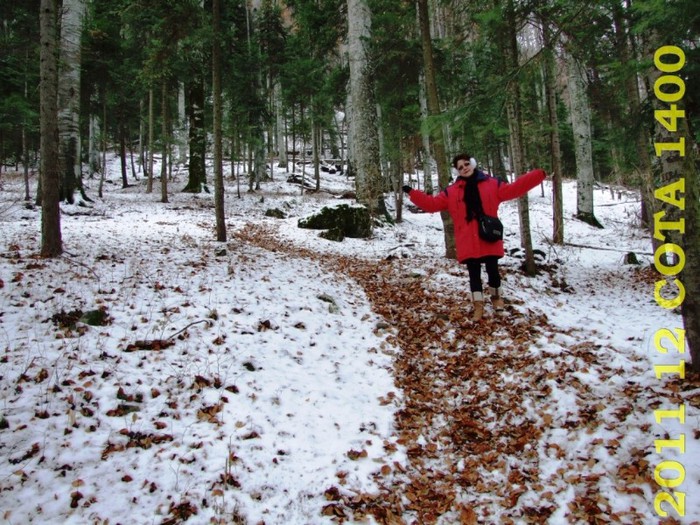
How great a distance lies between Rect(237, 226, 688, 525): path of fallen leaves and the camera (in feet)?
9.89

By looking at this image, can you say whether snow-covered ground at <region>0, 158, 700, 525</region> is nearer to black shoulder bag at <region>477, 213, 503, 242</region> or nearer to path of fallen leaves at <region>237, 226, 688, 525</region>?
path of fallen leaves at <region>237, 226, 688, 525</region>

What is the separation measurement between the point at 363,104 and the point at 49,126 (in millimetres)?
9142

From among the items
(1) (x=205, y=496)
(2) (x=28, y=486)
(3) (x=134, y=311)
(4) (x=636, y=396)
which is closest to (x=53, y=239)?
(3) (x=134, y=311)

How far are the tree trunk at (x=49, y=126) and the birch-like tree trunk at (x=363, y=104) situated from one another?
28.1 feet

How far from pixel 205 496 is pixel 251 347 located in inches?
85.6

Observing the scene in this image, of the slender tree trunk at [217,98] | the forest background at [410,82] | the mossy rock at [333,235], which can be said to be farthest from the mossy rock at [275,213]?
the slender tree trunk at [217,98]

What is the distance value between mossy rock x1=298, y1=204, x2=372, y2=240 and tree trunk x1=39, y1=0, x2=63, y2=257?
7502mm

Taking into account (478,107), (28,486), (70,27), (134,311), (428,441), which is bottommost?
(428,441)

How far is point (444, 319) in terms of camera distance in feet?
21.4

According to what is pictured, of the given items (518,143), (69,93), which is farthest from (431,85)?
(69,93)

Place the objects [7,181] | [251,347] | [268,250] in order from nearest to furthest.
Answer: [251,347] < [268,250] < [7,181]

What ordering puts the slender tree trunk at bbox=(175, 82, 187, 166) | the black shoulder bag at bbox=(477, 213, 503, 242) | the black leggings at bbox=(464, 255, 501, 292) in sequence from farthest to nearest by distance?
the slender tree trunk at bbox=(175, 82, 187, 166)
the black leggings at bbox=(464, 255, 501, 292)
the black shoulder bag at bbox=(477, 213, 503, 242)

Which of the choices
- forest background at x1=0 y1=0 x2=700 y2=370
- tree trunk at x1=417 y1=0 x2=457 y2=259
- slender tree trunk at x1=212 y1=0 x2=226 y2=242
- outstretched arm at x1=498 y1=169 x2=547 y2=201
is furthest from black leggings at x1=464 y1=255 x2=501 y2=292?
slender tree trunk at x1=212 y1=0 x2=226 y2=242

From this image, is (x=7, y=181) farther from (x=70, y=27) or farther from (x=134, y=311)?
(x=134, y=311)
